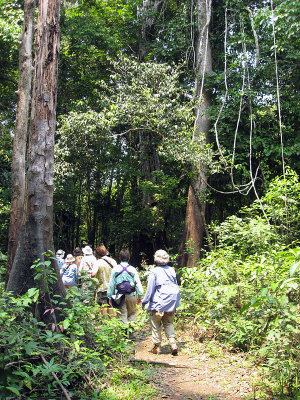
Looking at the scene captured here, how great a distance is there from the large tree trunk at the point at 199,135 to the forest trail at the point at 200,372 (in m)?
4.89

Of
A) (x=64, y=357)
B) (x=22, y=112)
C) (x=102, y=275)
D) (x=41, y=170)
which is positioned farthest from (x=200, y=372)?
(x=22, y=112)

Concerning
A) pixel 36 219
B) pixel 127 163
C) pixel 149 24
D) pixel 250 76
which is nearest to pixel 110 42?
pixel 149 24

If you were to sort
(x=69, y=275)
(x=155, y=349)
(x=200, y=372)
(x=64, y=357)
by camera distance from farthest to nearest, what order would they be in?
(x=69, y=275) < (x=155, y=349) < (x=200, y=372) < (x=64, y=357)

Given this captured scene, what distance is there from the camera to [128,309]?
22.7 feet

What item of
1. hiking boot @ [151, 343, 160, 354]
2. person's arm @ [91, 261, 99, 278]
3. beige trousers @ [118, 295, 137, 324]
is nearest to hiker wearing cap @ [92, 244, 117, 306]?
person's arm @ [91, 261, 99, 278]

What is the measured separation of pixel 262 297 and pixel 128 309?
12.2ft

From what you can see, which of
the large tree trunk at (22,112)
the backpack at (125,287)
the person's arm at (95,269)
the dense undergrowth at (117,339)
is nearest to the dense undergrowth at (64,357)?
the dense undergrowth at (117,339)

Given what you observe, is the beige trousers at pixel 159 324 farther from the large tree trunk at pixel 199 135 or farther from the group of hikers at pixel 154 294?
the large tree trunk at pixel 199 135

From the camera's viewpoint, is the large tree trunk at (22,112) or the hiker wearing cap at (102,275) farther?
the large tree trunk at (22,112)

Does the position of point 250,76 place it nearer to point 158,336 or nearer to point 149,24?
point 149,24

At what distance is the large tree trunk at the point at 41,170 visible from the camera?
4895 millimetres

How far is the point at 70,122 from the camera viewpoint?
39.3 ft

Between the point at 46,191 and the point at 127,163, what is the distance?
37.4 feet

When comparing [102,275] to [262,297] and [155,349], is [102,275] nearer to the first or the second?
[155,349]
